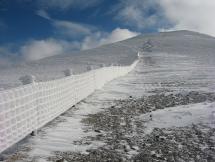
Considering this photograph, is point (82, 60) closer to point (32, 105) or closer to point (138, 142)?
point (32, 105)

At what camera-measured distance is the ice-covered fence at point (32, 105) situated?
695 cm

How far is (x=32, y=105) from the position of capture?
8.62 m

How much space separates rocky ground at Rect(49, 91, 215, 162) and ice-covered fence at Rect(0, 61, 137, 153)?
3.59 ft

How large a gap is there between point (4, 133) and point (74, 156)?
1485 millimetres

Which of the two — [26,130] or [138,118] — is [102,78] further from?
[26,130]

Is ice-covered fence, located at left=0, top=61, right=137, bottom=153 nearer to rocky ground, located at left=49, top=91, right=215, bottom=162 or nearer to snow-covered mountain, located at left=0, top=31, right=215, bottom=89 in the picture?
rocky ground, located at left=49, top=91, right=215, bottom=162

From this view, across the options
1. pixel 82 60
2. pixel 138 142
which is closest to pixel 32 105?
pixel 138 142

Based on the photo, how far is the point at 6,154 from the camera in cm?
694

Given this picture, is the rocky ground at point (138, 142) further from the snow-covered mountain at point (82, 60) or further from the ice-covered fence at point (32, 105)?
the snow-covered mountain at point (82, 60)

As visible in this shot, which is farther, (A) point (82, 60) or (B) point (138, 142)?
(A) point (82, 60)

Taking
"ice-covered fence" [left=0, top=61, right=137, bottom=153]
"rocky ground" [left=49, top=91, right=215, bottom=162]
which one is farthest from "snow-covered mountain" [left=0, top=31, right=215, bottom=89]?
"rocky ground" [left=49, top=91, right=215, bottom=162]

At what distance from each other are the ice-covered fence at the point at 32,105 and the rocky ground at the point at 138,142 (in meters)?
1.09

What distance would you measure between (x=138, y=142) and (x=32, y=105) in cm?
281

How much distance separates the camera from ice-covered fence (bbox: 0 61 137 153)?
6.95m
